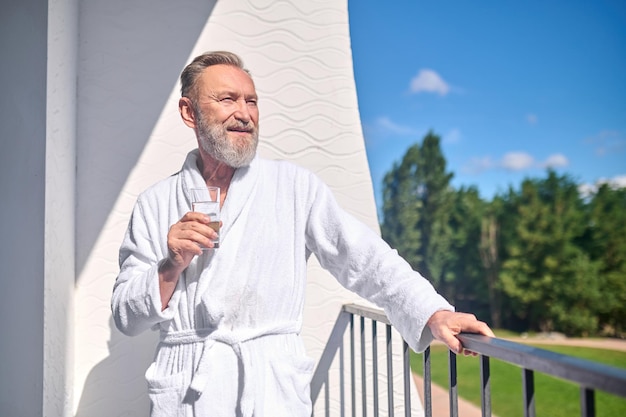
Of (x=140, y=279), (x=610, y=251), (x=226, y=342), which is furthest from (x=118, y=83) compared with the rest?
(x=610, y=251)

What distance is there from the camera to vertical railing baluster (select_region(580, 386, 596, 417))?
2.47 feet

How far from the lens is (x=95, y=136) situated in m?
2.04

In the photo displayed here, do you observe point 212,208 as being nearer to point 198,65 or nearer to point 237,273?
point 237,273

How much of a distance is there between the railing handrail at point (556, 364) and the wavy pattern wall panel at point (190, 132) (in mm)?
1102

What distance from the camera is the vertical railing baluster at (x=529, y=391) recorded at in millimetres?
925

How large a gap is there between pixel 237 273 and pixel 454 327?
55 centimetres

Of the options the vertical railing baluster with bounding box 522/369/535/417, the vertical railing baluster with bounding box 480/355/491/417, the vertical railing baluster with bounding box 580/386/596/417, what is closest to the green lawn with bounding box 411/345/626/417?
the vertical railing baluster with bounding box 480/355/491/417

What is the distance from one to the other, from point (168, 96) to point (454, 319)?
4.62 feet

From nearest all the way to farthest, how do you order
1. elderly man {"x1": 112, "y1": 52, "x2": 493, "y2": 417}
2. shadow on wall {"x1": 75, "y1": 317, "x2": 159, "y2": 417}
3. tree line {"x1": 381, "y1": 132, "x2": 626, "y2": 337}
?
elderly man {"x1": 112, "y1": 52, "x2": 493, "y2": 417} → shadow on wall {"x1": 75, "y1": 317, "x2": 159, "y2": 417} → tree line {"x1": 381, "y1": 132, "x2": 626, "y2": 337}

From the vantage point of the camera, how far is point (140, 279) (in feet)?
4.48

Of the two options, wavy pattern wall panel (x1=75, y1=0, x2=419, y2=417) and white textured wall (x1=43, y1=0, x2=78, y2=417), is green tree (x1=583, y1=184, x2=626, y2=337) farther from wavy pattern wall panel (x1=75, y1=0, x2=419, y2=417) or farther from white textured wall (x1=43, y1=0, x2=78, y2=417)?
white textured wall (x1=43, y1=0, x2=78, y2=417)

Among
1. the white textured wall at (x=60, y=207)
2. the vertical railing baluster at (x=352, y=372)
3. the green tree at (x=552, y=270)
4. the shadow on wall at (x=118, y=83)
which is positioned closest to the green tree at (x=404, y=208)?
the green tree at (x=552, y=270)

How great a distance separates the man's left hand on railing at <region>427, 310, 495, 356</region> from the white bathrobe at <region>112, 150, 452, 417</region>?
0.03 m

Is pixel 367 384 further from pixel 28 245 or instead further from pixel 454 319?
pixel 28 245
